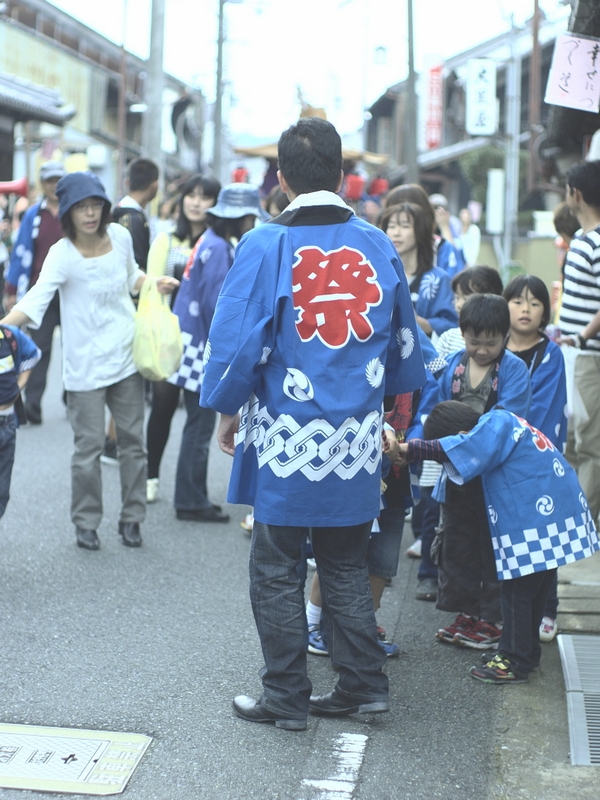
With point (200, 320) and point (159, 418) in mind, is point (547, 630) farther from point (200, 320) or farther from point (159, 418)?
point (159, 418)

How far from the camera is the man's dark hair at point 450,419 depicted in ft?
12.9

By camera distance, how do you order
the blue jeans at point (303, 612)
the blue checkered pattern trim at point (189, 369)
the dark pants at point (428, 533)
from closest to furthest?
the blue jeans at point (303, 612)
the dark pants at point (428, 533)
the blue checkered pattern trim at point (189, 369)

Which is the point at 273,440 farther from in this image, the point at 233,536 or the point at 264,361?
the point at 233,536

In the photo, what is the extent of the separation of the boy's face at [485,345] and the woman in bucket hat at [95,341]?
2131 mm

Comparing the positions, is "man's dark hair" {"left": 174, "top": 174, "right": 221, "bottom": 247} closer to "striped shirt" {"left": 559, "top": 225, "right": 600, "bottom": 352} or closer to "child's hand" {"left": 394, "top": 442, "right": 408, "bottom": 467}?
"striped shirt" {"left": 559, "top": 225, "right": 600, "bottom": 352}

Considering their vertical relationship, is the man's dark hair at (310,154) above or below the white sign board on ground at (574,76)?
below

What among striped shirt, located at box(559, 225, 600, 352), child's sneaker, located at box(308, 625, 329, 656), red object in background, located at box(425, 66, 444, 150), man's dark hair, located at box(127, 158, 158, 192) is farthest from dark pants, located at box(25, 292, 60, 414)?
red object in background, located at box(425, 66, 444, 150)

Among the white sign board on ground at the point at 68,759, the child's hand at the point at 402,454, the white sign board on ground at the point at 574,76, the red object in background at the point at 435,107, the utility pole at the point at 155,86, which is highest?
the red object in background at the point at 435,107

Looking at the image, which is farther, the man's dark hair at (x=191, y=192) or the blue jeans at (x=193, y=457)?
the man's dark hair at (x=191, y=192)

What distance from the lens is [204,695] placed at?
3.79 metres

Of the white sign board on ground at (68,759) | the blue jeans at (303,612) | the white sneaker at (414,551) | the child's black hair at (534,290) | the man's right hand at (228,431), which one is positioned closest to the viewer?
the white sign board on ground at (68,759)

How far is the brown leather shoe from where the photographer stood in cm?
593

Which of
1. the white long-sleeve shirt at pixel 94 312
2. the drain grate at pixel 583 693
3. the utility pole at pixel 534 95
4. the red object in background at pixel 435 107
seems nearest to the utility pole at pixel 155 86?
the utility pole at pixel 534 95

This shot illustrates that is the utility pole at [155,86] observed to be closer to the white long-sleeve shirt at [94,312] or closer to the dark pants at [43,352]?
the dark pants at [43,352]
